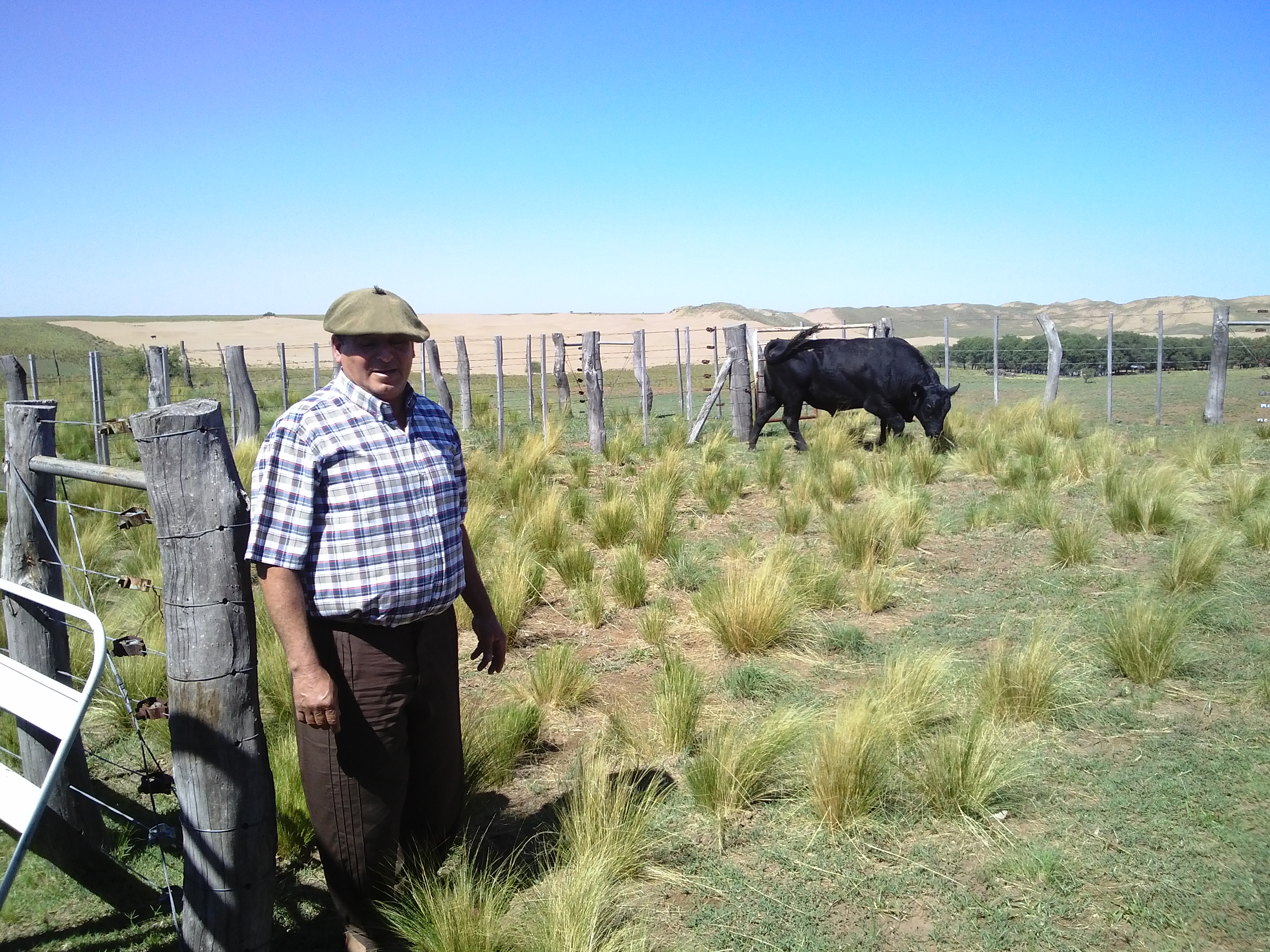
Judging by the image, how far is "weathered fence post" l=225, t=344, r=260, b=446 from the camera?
13727 mm

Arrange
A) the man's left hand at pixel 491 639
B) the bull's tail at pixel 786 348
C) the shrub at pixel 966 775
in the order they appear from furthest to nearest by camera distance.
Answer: the bull's tail at pixel 786 348 < the shrub at pixel 966 775 < the man's left hand at pixel 491 639

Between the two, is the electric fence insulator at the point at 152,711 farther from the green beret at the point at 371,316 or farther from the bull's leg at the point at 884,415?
the bull's leg at the point at 884,415

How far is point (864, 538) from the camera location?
7578 mm

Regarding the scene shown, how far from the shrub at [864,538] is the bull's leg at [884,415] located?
19.5 feet

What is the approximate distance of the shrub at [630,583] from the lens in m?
6.78

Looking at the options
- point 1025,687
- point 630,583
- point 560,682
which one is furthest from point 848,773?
point 630,583

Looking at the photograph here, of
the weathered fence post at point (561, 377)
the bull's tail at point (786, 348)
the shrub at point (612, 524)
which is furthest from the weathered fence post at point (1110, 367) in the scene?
the shrub at point (612, 524)

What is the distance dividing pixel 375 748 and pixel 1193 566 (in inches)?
224

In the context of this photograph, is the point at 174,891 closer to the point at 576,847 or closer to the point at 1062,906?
the point at 576,847

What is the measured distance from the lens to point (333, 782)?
9.45ft

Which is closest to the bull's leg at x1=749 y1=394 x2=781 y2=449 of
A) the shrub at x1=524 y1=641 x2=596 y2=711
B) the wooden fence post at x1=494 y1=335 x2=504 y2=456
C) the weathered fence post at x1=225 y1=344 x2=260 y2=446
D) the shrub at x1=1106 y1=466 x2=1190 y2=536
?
the wooden fence post at x1=494 y1=335 x2=504 y2=456

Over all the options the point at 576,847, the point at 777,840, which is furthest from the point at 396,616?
the point at 777,840

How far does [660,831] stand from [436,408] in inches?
73.0

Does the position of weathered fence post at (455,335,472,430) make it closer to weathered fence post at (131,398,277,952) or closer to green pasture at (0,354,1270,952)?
green pasture at (0,354,1270,952)
